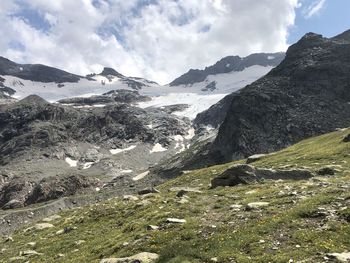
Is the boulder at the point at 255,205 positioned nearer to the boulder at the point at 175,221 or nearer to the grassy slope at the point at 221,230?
the grassy slope at the point at 221,230

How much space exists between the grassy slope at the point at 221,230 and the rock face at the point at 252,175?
315 centimetres

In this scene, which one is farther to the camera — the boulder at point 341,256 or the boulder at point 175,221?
the boulder at point 175,221

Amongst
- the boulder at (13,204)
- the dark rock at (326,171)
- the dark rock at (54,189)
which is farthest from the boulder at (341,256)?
the boulder at (13,204)

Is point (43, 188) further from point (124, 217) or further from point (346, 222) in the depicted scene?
point (346, 222)

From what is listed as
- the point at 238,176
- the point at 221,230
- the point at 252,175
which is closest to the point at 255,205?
the point at 221,230

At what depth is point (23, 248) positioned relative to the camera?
34.9m

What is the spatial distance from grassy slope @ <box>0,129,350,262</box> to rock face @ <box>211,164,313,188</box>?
3.15 meters

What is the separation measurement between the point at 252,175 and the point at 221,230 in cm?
1785

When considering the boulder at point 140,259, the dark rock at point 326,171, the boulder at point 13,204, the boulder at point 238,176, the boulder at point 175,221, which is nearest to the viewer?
the boulder at point 140,259

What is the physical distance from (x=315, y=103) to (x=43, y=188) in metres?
116

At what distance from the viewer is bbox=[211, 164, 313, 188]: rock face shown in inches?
1631

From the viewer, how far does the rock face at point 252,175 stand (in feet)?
136

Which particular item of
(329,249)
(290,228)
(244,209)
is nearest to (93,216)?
(244,209)

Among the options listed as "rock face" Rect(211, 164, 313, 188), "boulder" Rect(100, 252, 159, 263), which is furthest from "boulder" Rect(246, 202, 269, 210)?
"rock face" Rect(211, 164, 313, 188)
